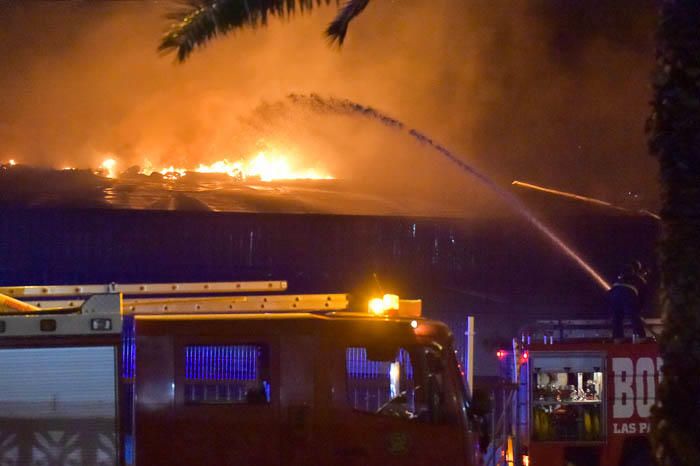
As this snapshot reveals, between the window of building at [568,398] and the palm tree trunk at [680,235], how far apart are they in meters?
3.62

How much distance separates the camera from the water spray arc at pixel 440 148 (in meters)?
15.8

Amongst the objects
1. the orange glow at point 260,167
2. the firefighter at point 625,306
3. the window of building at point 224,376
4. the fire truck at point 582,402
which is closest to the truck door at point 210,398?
the window of building at point 224,376

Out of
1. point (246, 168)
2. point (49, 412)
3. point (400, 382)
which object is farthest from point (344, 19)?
point (246, 168)

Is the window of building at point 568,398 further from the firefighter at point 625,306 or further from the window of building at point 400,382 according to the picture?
the window of building at point 400,382

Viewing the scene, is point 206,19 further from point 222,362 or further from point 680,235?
point 680,235

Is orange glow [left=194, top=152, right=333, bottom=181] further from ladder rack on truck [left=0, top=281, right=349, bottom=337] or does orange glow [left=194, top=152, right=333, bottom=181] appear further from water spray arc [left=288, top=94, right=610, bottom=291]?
ladder rack on truck [left=0, top=281, right=349, bottom=337]

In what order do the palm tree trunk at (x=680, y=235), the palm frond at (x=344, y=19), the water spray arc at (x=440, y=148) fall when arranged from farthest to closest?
the water spray arc at (x=440, y=148), the palm frond at (x=344, y=19), the palm tree trunk at (x=680, y=235)

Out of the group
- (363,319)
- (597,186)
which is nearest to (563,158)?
(597,186)

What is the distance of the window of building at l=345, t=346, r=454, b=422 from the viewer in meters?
6.80

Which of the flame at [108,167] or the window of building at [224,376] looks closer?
the window of building at [224,376]

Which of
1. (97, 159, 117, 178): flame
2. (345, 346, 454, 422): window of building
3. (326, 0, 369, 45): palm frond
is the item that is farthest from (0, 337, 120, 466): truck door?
(97, 159, 117, 178): flame

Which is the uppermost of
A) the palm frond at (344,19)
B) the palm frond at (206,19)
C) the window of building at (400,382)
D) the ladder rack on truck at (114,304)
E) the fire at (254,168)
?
the palm frond at (344,19)

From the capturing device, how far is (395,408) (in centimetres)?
687

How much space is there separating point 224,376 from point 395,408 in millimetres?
1230
